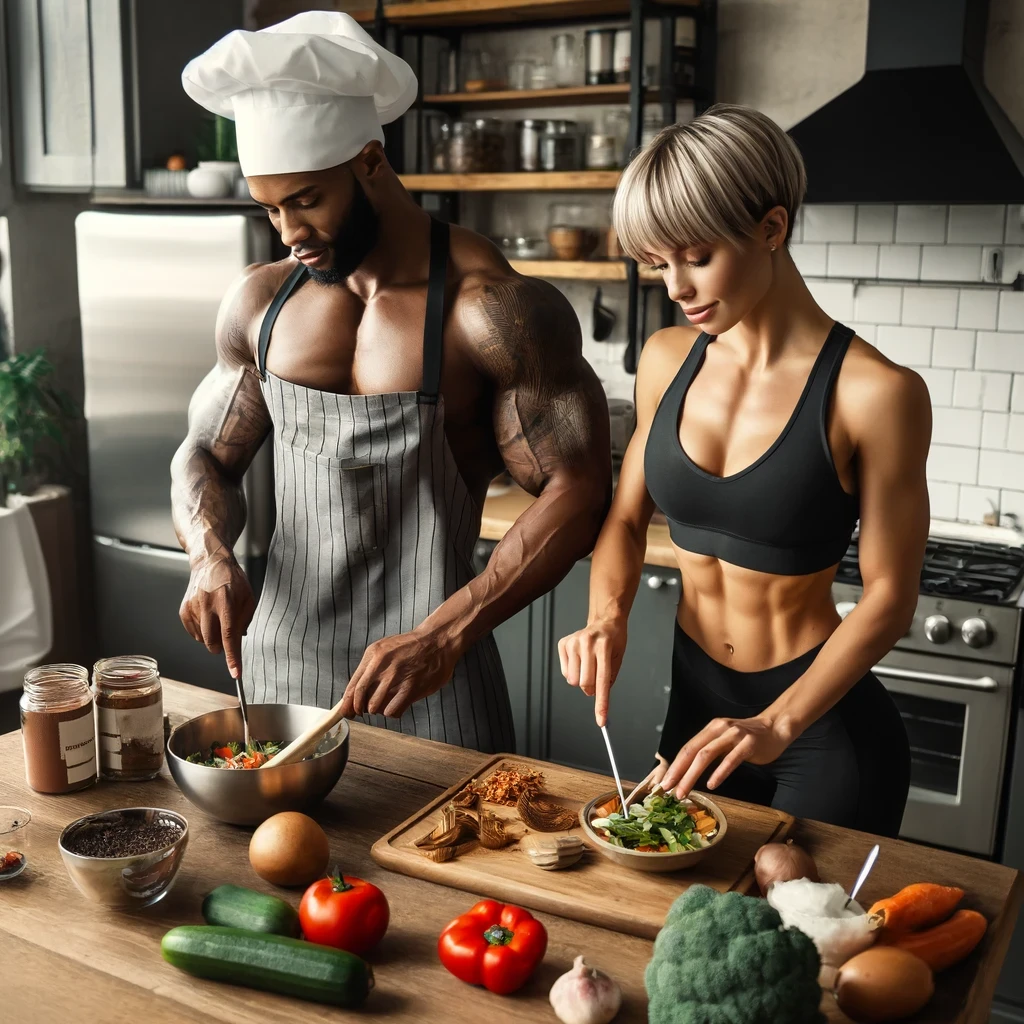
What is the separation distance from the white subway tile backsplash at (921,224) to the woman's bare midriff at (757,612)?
1.89 metres

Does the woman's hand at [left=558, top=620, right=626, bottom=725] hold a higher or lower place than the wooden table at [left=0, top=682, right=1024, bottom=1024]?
higher

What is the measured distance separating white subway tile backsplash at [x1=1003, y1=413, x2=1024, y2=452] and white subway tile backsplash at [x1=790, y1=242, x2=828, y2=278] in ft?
2.35

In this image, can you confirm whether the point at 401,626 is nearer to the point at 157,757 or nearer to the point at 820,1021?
the point at 157,757

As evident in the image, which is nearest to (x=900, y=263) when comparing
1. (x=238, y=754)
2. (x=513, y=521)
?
(x=513, y=521)

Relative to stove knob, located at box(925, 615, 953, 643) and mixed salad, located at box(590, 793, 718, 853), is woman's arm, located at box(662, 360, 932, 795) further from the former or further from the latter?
stove knob, located at box(925, 615, 953, 643)

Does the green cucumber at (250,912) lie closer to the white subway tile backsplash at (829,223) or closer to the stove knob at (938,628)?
the stove knob at (938,628)

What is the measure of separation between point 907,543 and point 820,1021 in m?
0.83

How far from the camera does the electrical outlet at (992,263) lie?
11.0 ft

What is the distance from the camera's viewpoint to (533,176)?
3.71m

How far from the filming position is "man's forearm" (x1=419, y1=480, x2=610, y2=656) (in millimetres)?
1829

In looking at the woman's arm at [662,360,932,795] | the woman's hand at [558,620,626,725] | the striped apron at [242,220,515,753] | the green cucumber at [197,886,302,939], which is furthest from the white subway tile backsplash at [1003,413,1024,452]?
the green cucumber at [197,886,302,939]

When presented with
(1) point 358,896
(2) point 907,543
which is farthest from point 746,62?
(1) point 358,896

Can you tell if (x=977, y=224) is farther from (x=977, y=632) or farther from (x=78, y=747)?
(x=78, y=747)

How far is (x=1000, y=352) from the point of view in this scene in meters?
3.43
